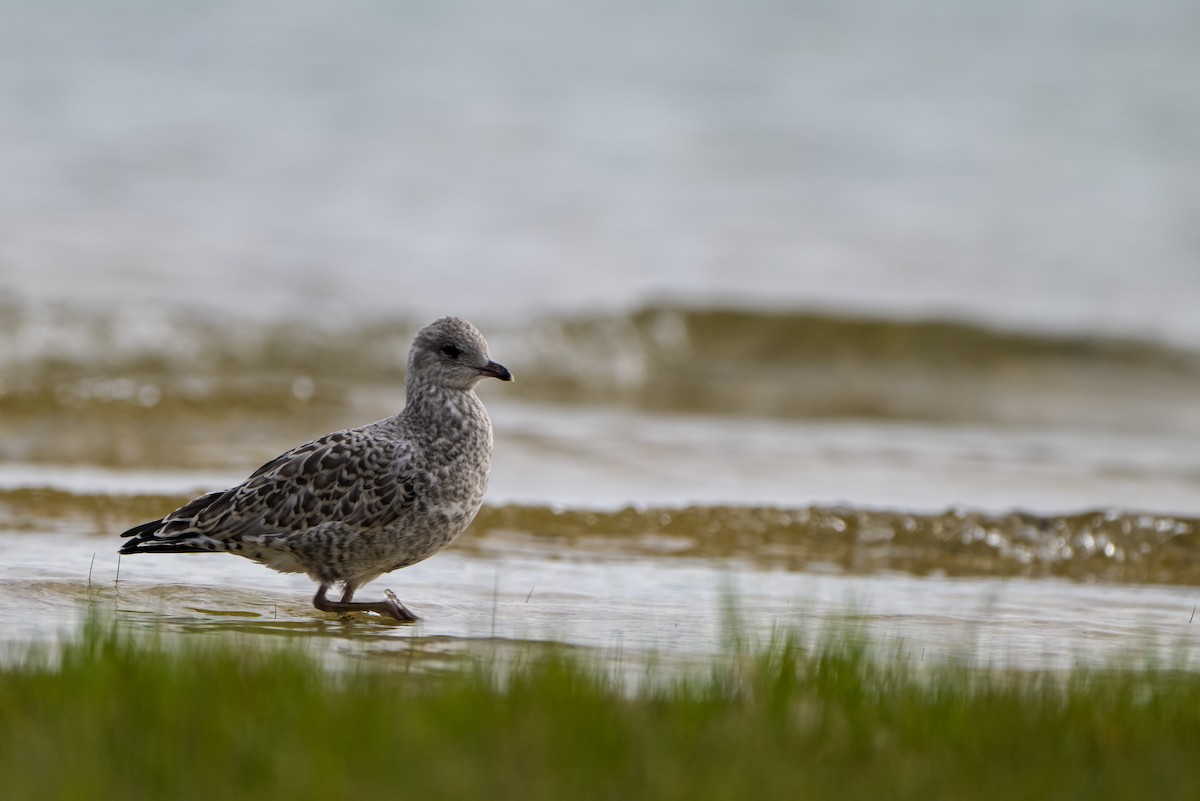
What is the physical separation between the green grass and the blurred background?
19.4ft

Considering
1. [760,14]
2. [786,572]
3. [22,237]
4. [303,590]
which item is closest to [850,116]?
[760,14]

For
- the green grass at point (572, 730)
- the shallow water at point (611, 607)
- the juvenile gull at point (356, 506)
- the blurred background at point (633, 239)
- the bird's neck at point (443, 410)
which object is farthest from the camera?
the blurred background at point (633, 239)

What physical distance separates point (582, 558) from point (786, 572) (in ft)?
3.74

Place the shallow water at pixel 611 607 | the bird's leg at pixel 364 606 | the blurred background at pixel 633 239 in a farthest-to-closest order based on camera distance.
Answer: the blurred background at pixel 633 239, the bird's leg at pixel 364 606, the shallow water at pixel 611 607

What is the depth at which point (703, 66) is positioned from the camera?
97.2 feet

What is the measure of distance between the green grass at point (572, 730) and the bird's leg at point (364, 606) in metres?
1.52

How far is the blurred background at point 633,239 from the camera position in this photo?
13227mm

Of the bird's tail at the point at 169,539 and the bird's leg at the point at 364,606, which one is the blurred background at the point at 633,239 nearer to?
the bird's tail at the point at 169,539

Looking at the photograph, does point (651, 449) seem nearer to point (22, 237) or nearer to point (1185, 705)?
point (1185, 705)

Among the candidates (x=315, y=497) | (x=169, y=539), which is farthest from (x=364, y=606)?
(x=169, y=539)

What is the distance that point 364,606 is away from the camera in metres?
6.91

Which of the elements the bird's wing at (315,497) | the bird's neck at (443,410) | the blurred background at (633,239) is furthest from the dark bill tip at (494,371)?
the blurred background at (633,239)

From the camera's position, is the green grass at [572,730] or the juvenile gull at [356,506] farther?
the juvenile gull at [356,506]

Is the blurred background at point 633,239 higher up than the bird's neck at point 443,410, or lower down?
higher up
